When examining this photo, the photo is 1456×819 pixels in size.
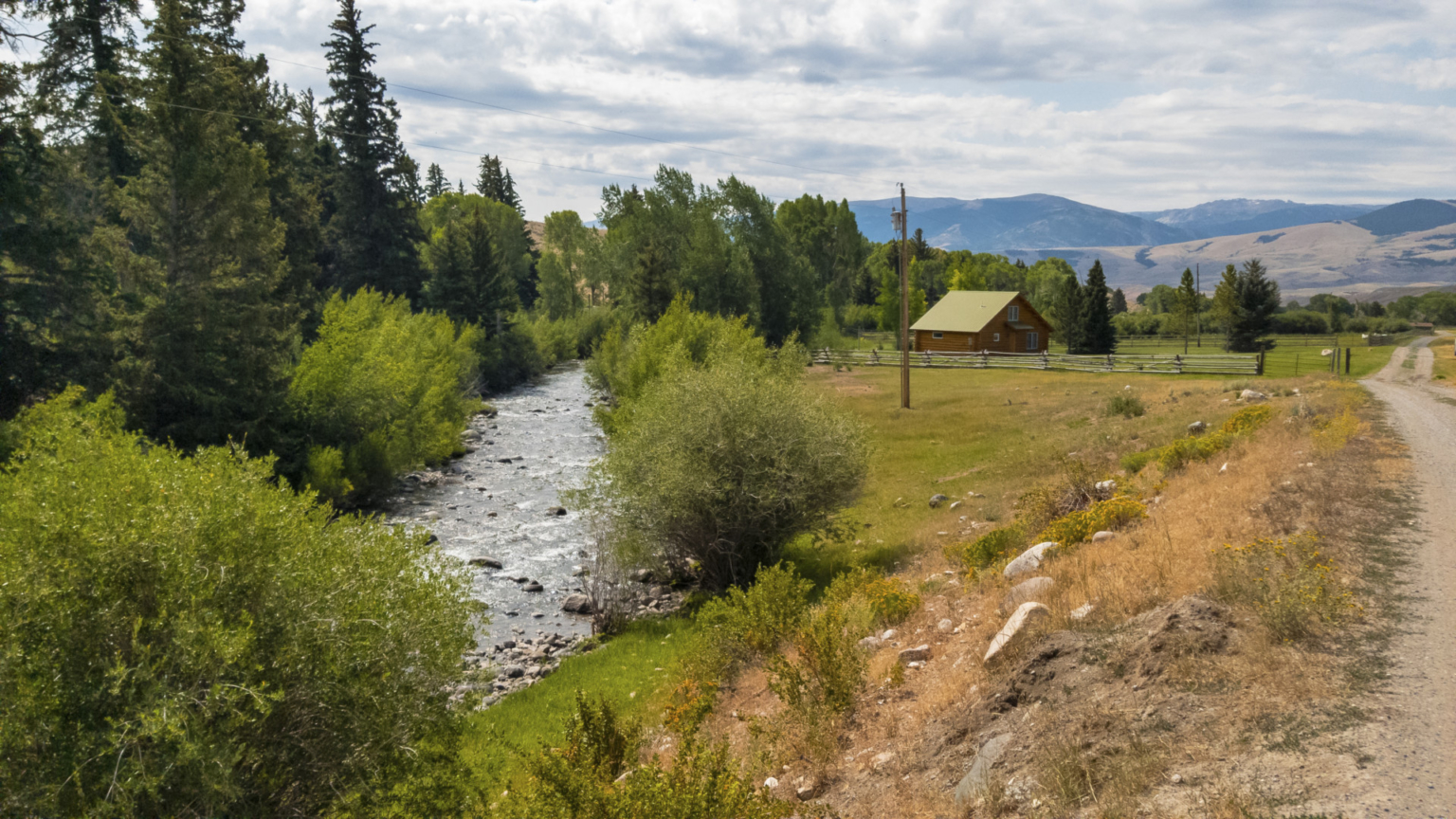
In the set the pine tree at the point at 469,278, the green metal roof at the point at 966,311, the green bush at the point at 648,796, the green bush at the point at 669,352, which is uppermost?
the pine tree at the point at 469,278

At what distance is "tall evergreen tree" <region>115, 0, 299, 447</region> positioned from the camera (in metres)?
24.9

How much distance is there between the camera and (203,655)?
6.85 metres

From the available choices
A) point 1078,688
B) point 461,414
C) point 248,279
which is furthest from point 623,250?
point 1078,688

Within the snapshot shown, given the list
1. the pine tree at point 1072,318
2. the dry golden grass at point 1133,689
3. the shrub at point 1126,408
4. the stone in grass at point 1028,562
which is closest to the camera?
the dry golden grass at point 1133,689

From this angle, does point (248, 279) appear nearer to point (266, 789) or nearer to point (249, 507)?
point (249, 507)

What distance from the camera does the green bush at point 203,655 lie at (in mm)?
6461

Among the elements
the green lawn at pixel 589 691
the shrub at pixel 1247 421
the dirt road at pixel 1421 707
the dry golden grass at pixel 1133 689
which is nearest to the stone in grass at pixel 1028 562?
the dry golden grass at pixel 1133 689

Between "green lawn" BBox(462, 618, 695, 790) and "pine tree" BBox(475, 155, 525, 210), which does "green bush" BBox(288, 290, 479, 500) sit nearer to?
"green lawn" BBox(462, 618, 695, 790)

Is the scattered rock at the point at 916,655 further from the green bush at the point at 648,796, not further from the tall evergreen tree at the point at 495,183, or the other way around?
the tall evergreen tree at the point at 495,183

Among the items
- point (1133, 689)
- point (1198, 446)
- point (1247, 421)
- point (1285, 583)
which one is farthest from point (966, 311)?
point (1133, 689)

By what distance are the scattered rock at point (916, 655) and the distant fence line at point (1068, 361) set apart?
40.5m

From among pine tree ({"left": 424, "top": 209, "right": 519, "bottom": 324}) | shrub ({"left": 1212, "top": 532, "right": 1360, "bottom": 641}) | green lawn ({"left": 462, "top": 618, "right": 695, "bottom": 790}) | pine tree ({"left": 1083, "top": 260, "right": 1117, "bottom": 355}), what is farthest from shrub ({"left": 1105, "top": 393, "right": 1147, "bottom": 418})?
pine tree ({"left": 424, "top": 209, "right": 519, "bottom": 324})

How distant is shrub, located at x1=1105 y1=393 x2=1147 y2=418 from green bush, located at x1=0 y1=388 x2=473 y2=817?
27.3 m

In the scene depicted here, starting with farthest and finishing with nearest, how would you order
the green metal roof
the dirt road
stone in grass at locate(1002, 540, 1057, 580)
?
the green metal roof
stone in grass at locate(1002, 540, 1057, 580)
the dirt road
